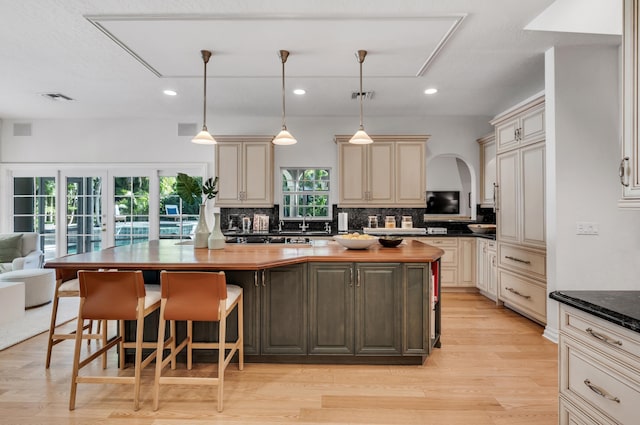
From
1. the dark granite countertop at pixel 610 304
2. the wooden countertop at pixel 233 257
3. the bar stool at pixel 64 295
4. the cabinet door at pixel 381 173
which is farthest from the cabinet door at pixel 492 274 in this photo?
the bar stool at pixel 64 295

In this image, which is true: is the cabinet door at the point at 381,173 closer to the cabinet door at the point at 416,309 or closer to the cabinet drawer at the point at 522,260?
the cabinet drawer at the point at 522,260

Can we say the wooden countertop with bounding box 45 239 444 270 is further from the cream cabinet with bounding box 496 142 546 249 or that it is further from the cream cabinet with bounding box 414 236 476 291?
the cream cabinet with bounding box 414 236 476 291

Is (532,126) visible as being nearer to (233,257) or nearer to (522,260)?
(522,260)

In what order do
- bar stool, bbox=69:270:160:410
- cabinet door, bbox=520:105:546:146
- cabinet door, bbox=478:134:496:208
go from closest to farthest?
bar stool, bbox=69:270:160:410 < cabinet door, bbox=520:105:546:146 < cabinet door, bbox=478:134:496:208

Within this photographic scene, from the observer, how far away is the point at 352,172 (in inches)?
217

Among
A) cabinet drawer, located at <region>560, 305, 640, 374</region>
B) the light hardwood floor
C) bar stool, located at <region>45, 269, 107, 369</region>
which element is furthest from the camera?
bar stool, located at <region>45, 269, 107, 369</region>


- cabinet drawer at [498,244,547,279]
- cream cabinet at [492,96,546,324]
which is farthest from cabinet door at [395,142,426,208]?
cabinet drawer at [498,244,547,279]

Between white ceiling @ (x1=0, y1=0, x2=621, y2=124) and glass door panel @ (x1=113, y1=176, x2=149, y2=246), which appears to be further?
glass door panel @ (x1=113, y1=176, x2=149, y2=246)

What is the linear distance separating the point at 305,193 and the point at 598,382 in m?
4.84

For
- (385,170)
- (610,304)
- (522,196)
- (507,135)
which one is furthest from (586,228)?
(385,170)

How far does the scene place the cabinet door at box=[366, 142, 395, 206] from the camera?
18.0ft

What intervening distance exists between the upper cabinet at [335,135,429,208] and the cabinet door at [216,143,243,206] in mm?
1605

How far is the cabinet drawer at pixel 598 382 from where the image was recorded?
125 cm

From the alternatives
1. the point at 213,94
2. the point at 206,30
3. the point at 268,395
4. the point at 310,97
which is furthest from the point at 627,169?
the point at 213,94
